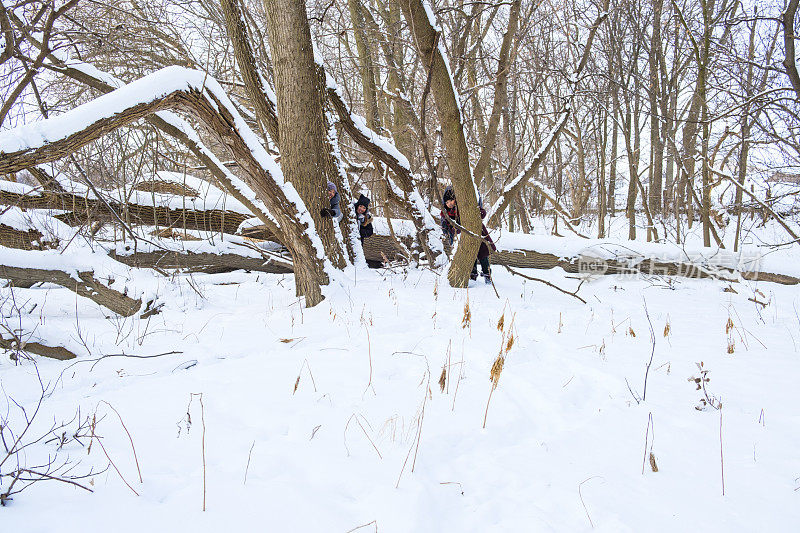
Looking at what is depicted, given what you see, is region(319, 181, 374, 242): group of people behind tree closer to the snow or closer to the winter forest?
the winter forest

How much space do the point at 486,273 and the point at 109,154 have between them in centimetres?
572

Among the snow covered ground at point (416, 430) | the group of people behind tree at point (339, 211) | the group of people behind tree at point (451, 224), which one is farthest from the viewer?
the group of people behind tree at point (451, 224)

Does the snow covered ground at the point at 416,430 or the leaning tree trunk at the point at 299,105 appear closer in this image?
the snow covered ground at the point at 416,430

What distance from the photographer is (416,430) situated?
5.35 feet

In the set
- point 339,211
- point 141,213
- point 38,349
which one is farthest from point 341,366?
point 141,213

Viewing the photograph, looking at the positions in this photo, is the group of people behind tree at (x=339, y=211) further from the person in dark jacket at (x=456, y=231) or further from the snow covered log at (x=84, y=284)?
the snow covered log at (x=84, y=284)

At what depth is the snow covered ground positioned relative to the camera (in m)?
1.21

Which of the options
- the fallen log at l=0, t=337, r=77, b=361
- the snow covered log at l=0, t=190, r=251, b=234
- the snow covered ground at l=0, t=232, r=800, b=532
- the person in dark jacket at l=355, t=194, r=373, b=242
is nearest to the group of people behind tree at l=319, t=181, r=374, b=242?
the person in dark jacket at l=355, t=194, r=373, b=242

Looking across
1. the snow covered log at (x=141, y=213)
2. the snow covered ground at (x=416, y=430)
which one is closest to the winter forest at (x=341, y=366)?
the snow covered ground at (x=416, y=430)

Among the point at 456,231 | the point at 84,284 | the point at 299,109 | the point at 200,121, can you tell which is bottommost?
the point at 84,284

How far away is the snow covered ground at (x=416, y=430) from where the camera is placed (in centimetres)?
121

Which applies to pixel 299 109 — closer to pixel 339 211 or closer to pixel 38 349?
pixel 339 211

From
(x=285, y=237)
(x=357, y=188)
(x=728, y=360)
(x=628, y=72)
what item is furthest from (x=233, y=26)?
(x=628, y=72)

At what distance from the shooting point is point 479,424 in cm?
172
